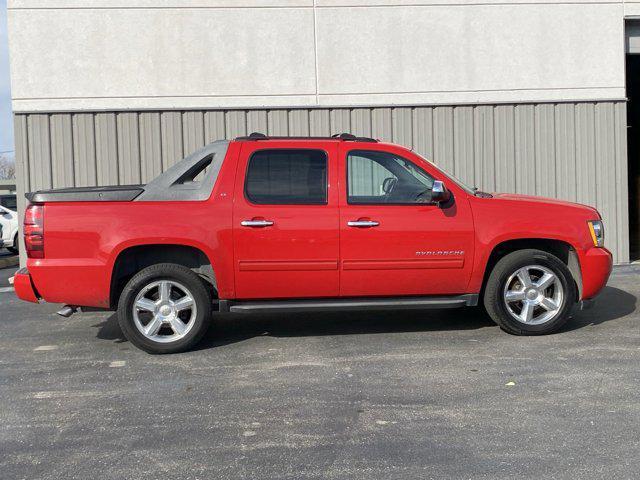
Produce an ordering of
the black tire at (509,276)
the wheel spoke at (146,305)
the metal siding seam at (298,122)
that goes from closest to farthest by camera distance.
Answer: the wheel spoke at (146,305) < the black tire at (509,276) < the metal siding seam at (298,122)

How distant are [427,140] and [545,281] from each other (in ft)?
15.5

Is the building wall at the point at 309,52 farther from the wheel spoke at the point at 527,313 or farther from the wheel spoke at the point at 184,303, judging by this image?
the wheel spoke at the point at 184,303

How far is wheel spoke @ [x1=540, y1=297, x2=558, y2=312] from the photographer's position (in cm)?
657

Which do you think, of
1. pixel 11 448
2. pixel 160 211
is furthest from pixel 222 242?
pixel 11 448

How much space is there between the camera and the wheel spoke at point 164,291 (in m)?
6.13

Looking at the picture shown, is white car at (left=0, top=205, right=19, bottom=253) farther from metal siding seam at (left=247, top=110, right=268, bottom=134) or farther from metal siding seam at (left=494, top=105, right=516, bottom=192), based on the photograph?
metal siding seam at (left=494, top=105, right=516, bottom=192)

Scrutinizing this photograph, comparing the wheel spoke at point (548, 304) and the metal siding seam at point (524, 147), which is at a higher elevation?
the metal siding seam at point (524, 147)

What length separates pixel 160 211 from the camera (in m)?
6.10

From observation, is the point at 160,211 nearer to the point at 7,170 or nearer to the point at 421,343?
the point at 421,343

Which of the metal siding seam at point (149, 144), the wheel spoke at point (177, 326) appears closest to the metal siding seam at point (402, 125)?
the metal siding seam at point (149, 144)

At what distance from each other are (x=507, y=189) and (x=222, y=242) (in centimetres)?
614

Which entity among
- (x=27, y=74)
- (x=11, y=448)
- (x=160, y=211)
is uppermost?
(x=27, y=74)

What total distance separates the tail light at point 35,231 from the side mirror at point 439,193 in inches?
129

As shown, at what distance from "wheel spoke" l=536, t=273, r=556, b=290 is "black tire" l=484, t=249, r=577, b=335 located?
5 centimetres
